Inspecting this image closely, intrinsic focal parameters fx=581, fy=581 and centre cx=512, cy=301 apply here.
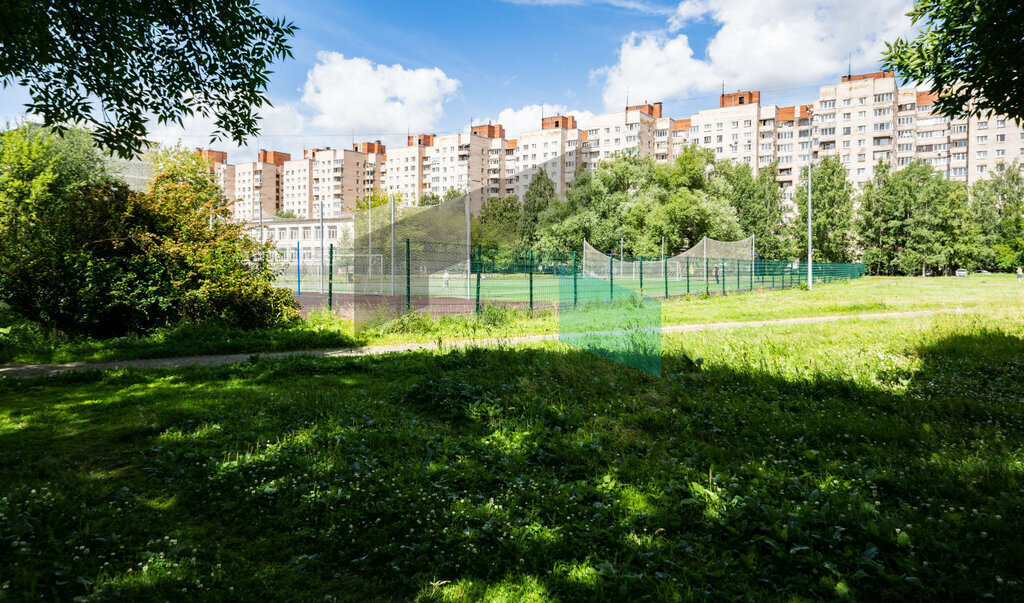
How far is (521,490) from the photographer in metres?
4.31

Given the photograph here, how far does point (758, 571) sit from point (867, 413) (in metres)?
3.53

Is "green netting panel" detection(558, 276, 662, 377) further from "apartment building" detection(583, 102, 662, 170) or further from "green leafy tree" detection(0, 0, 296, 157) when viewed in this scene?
"apartment building" detection(583, 102, 662, 170)

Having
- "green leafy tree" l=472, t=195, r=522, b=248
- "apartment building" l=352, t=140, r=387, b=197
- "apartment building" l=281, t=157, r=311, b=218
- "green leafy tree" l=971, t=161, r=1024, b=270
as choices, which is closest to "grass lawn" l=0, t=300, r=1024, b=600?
"green leafy tree" l=472, t=195, r=522, b=248

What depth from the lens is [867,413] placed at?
235 inches

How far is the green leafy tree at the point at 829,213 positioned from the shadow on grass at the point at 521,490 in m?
64.0

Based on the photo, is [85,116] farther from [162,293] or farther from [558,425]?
[558,425]

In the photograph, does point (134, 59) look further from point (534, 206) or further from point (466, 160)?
point (466, 160)

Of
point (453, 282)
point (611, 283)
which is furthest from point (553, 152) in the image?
point (611, 283)

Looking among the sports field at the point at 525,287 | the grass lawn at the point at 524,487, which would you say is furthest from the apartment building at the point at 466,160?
the grass lawn at the point at 524,487

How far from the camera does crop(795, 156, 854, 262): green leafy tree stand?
6356 centimetres

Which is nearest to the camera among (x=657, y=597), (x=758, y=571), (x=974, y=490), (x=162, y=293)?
(x=657, y=597)

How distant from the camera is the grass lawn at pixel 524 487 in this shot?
126 inches

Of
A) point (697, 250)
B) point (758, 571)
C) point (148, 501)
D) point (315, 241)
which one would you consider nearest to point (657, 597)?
point (758, 571)

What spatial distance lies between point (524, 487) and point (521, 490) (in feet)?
0.22
